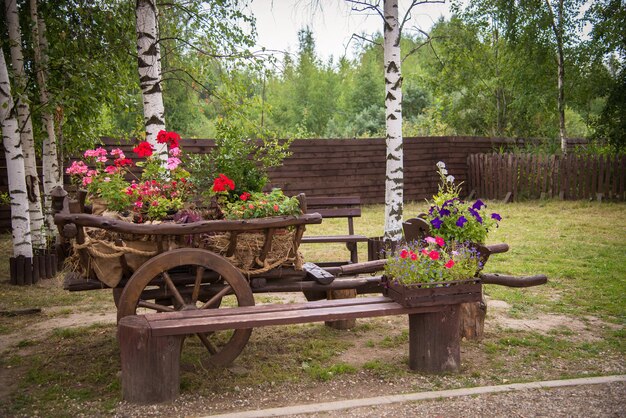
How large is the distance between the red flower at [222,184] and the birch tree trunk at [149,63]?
3.09 m

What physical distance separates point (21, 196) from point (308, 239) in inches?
153

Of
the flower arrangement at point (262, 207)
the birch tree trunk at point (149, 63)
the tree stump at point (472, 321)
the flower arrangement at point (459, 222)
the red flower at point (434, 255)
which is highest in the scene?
the birch tree trunk at point (149, 63)

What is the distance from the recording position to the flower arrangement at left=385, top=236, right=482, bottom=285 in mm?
4152

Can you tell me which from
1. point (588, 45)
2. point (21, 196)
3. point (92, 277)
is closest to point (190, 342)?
point (92, 277)

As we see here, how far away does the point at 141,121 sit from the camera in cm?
918

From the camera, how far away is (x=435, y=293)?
13.6 ft

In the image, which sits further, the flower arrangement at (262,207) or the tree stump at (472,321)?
the tree stump at (472,321)

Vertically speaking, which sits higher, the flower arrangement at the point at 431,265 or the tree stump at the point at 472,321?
the flower arrangement at the point at 431,265

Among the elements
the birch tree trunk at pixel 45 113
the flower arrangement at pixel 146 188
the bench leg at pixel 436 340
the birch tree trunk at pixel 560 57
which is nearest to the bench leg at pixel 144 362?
the flower arrangement at pixel 146 188

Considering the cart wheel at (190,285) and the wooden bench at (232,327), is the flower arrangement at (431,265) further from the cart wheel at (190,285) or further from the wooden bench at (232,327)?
the cart wheel at (190,285)

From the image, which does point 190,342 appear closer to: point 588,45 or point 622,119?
point 622,119

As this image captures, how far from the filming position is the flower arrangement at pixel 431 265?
13.6 feet

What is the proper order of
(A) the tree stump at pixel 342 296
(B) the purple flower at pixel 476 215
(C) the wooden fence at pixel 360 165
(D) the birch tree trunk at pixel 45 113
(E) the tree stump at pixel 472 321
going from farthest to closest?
(C) the wooden fence at pixel 360 165 < (D) the birch tree trunk at pixel 45 113 < (A) the tree stump at pixel 342 296 < (E) the tree stump at pixel 472 321 < (B) the purple flower at pixel 476 215

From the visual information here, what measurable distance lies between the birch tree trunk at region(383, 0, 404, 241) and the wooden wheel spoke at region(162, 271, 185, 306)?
443 centimetres
